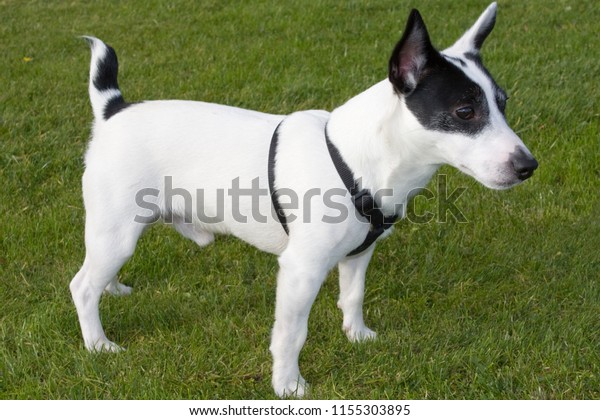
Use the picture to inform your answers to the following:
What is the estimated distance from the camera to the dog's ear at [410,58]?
2859 millimetres

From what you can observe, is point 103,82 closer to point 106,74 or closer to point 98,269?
point 106,74

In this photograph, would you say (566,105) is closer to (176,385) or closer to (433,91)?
(433,91)

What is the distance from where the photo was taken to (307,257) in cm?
318

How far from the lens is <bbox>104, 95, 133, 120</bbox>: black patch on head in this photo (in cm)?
357

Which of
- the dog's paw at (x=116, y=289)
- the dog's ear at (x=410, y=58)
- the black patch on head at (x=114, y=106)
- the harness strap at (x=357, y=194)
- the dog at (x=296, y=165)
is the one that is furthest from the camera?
the dog's paw at (x=116, y=289)

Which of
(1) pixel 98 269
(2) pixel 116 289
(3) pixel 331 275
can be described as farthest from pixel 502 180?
(2) pixel 116 289

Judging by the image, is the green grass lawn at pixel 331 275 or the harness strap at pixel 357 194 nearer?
the harness strap at pixel 357 194

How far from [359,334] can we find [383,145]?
1.15m

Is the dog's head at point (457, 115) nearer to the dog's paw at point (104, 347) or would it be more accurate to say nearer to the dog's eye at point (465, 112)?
the dog's eye at point (465, 112)

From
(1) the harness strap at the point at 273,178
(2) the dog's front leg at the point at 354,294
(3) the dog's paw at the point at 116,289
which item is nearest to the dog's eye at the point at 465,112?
(1) the harness strap at the point at 273,178

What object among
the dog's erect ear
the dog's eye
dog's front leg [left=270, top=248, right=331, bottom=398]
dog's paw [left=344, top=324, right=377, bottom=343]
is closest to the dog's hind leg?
dog's front leg [left=270, top=248, right=331, bottom=398]

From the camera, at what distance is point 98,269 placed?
3.59 metres

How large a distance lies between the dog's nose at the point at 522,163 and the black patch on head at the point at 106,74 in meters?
1.88

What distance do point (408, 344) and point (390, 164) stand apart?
106 centimetres
